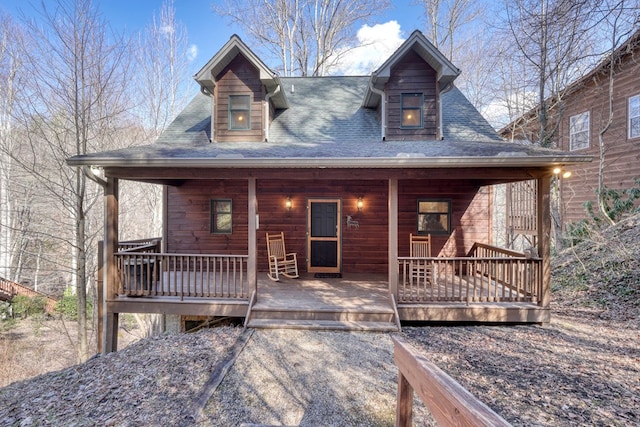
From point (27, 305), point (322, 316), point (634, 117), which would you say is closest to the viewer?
point (322, 316)

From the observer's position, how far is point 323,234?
7.93 metres

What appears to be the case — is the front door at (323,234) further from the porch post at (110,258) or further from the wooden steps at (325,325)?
the porch post at (110,258)

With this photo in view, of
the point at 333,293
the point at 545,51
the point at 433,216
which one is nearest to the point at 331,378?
the point at 333,293

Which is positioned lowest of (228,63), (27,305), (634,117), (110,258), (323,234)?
(27,305)

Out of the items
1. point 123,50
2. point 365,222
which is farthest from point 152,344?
point 123,50

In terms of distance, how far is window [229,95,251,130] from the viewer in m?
7.55

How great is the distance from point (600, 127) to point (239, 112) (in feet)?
37.8

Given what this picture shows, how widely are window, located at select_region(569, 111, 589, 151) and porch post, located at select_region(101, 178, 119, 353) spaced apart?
48.9 feet

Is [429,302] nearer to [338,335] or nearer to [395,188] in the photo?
[338,335]

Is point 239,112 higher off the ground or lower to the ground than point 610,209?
higher

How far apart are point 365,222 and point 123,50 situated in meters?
8.01

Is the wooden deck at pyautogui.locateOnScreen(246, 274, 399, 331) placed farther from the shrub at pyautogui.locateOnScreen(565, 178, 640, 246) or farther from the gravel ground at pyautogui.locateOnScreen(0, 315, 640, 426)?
the shrub at pyautogui.locateOnScreen(565, 178, 640, 246)

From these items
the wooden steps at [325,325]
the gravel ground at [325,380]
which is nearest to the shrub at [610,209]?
the gravel ground at [325,380]

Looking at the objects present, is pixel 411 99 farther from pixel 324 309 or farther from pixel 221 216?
pixel 221 216
